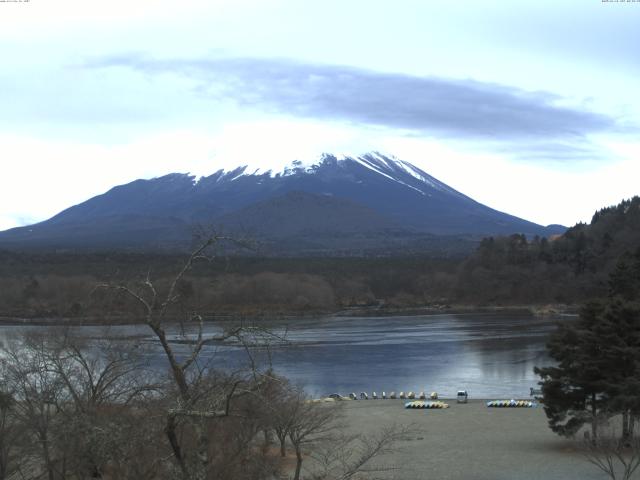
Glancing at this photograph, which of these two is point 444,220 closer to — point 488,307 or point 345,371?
point 488,307

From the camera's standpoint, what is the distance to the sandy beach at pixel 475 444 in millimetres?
16984

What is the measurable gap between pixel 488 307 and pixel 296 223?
93010 millimetres

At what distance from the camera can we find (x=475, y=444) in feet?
67.0

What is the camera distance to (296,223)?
172 metres

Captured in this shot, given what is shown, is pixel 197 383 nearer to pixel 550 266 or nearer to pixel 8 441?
pixel 8 441

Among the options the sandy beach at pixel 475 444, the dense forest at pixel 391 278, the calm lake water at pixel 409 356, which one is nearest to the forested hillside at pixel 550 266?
the dense forest at pixel 391 278

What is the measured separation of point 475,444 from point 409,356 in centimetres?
2075

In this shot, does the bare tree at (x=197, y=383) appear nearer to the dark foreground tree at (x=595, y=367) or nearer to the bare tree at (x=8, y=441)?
the bare tree at (x=8, y=441)

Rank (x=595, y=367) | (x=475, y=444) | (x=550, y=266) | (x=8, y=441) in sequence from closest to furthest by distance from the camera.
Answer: (x=8, y=441) → (x=595, y=367) → (x=475, y=444) → (x=550, y=266)

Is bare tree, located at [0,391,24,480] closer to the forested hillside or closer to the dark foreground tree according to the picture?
the dark foreground tree

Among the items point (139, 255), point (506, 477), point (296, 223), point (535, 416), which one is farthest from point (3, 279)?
point (296, 223)

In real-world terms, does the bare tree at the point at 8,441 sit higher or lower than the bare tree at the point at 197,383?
lower

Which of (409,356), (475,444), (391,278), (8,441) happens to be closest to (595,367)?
(475,444)

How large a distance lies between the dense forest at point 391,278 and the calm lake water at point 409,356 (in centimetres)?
1801
